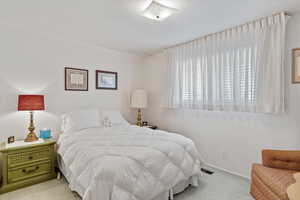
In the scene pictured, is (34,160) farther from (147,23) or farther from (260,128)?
(260,128)

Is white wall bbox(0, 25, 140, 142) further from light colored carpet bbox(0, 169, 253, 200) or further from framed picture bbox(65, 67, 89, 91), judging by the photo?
light colored carpet bbox(0, 169, 253, 200)

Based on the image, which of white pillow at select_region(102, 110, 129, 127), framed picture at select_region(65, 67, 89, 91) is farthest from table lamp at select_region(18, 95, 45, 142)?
white pillow at select_region(102, 110, 129, 127)

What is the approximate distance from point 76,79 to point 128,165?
7.62 feet

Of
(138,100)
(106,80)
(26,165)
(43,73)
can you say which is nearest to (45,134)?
(26,165)

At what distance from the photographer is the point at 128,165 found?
159cm

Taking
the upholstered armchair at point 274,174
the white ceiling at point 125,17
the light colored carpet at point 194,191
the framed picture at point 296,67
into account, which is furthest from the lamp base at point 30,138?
the framed picture at point 296,67

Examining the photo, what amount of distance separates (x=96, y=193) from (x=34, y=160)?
5.09 ft

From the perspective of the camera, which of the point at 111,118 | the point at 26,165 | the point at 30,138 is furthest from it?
the point at 111,118

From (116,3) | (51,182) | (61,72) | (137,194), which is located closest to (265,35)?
(116,3)

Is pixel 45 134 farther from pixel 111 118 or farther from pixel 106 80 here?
pixel 106 80

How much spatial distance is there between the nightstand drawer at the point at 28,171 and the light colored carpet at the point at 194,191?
0.50ft

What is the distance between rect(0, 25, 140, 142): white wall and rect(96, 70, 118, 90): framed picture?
3.6 inches

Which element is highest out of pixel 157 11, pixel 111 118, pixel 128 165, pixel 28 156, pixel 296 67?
pixel 157 11

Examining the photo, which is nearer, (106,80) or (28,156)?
(28,156)
